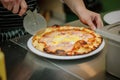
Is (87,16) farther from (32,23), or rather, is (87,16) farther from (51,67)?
(51,67)

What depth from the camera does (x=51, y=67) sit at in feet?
2.55

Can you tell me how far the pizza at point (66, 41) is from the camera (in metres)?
0.82

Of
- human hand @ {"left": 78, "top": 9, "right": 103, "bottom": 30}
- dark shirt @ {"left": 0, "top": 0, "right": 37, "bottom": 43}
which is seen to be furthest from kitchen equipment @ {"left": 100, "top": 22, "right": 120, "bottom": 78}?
dark shirt @ {"left": 0, "top": 0, "right": 37, "bottom": 43}

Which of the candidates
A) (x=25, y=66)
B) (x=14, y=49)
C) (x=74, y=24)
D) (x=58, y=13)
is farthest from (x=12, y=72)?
(x=58, y=13)

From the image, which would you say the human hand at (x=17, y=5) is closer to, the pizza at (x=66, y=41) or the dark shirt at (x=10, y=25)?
the pizza at (x=66, y=41)

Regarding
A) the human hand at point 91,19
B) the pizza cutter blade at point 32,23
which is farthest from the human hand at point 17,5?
the human hand at point 91,19

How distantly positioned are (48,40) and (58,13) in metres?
1.74

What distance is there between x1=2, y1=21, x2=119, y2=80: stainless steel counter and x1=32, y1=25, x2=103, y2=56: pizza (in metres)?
0.03

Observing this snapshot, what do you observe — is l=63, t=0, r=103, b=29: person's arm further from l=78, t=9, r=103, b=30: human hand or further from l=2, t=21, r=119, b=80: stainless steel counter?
l=2, t=21, r=119, b=80: stainless steel counter

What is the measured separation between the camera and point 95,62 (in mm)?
798

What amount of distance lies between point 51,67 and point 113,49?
0.21 metres

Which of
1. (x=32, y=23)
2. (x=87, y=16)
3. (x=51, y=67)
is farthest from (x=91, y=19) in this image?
(x=51, y=67)

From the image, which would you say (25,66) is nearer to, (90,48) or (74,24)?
(90,48)

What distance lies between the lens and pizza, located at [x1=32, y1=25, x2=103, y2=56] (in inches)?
32.3
